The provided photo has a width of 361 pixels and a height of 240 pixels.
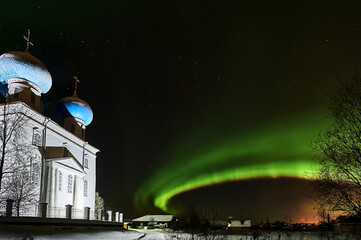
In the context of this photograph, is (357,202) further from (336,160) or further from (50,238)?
(50,238)

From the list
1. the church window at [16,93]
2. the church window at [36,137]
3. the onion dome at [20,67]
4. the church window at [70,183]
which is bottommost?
the church window at [70,183]

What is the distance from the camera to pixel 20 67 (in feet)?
93.0

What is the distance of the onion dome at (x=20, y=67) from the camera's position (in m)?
28.3

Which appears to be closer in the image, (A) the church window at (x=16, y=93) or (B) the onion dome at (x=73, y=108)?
(A) the church window at (x=16, y=93)

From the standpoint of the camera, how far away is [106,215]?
29.9m

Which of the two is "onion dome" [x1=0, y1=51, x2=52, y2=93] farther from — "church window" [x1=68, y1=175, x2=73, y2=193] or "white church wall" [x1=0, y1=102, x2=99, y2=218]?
"church window" [x1=68, y1=175, x2=73, y2=193]

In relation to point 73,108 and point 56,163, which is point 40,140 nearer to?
point 56,163

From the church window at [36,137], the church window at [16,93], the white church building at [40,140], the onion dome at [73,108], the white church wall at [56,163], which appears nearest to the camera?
the white church building at [40,140]

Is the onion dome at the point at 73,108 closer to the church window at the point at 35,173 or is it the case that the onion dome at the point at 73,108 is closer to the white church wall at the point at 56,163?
the white church wall at the point at 56,163

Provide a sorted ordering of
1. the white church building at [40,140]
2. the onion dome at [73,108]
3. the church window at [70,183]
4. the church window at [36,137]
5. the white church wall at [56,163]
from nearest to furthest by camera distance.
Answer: the white church building at [40,140] < the white church wall at [56,163] < the church window at [36,137] < the church window at [70,183] < the onion dome at [73,108]

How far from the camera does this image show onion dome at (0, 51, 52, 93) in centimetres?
2828

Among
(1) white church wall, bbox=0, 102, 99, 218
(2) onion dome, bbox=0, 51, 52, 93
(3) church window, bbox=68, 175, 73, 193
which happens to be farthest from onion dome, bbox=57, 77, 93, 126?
(3) church window, bbox=68, 175, 73, 193

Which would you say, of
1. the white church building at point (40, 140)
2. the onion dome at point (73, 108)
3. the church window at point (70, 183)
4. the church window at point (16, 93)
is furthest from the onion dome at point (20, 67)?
the church window at point (70, 183)

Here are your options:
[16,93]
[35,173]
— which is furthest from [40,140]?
[16,93]
